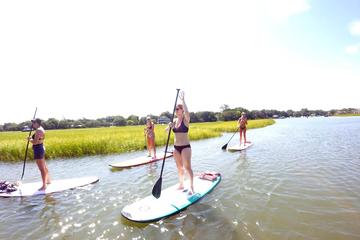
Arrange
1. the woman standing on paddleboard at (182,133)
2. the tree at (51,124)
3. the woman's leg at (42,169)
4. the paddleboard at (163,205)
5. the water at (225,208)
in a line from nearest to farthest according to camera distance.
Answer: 1. the water at (225,208)
2. the paddleboard at (163,205)
3. the woman standing on paddleboard at (182,133)
4. the woman's leg at (42,169)
5. the tree at (51,124)

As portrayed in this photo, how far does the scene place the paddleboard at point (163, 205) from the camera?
18.0ft

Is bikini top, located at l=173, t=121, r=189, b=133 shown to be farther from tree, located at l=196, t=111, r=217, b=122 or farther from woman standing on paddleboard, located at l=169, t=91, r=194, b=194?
tree, located at l=196, t=111, r=217, b=122

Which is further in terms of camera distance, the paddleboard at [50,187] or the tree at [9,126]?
the tree at [9,126]

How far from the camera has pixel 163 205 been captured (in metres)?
6.02

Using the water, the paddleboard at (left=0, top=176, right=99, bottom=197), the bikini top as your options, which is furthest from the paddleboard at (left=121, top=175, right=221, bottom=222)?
the paddleboard at (left=0, top=176, right=99, bottom=197)

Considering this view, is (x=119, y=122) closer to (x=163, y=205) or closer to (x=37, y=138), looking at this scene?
(x=37, y=138)

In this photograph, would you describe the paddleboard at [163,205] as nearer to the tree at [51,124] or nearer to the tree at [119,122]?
the tree at [51,124]

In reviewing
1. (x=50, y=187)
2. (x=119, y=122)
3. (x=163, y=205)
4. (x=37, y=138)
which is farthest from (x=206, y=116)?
(x=163, y=205)

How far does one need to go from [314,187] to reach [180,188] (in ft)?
13.8

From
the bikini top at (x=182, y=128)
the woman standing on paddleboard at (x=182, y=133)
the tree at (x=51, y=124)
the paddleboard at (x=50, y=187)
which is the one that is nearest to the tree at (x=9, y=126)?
the tree at (x=51, y=124)

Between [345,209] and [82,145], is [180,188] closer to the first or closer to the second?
[345,209]

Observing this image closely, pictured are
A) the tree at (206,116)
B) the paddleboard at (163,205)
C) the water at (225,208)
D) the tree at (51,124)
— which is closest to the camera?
the water at (225,208)

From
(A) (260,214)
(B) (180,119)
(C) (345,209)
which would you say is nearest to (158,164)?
(B) (180,119)

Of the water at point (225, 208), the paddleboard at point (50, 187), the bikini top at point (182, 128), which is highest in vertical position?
the bikini top at point (182, 128)
